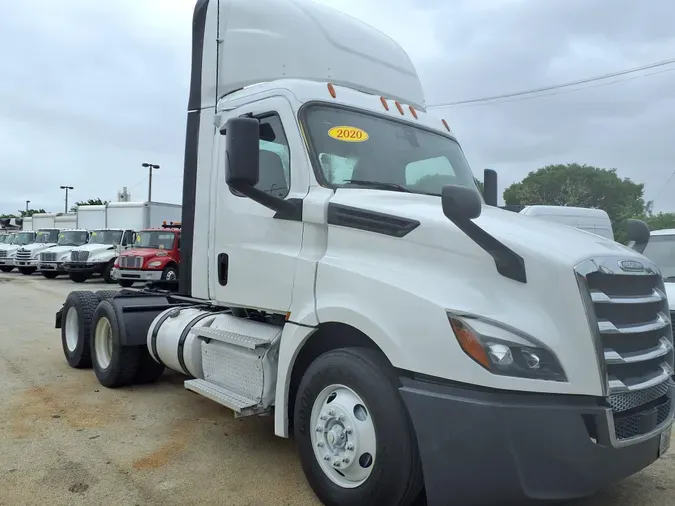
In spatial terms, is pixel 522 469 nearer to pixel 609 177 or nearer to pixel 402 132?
pixel 402 132

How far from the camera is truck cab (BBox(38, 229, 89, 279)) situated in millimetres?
23828

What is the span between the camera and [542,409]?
279 centimetres

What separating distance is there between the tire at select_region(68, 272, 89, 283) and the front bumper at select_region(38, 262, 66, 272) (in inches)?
26.1

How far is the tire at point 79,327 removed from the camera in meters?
7.07

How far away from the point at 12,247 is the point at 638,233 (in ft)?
101

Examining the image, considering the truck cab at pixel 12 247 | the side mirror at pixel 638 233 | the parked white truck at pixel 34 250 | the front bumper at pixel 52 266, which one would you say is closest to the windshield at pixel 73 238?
the parked white truck at pixel 34 250

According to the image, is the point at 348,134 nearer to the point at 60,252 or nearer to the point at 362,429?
the point at 362,429

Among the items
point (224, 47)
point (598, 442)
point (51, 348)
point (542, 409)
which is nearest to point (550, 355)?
point (542, 409)

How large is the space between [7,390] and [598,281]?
19.5 feet

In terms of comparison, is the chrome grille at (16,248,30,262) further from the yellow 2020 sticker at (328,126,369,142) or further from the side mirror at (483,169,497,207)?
the yellow 2020 sticker at (328,126,369,142)

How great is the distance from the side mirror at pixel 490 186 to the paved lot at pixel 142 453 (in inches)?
99.4

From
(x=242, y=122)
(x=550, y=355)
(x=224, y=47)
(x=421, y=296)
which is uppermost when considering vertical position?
(x=224, y=47)

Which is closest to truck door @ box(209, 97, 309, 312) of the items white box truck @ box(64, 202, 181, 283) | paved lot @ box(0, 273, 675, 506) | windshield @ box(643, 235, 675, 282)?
paved lot @ box(0, 273, 675, 506)

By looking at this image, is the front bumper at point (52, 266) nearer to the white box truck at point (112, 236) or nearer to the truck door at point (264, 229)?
the white box truck at point (112, 236)
